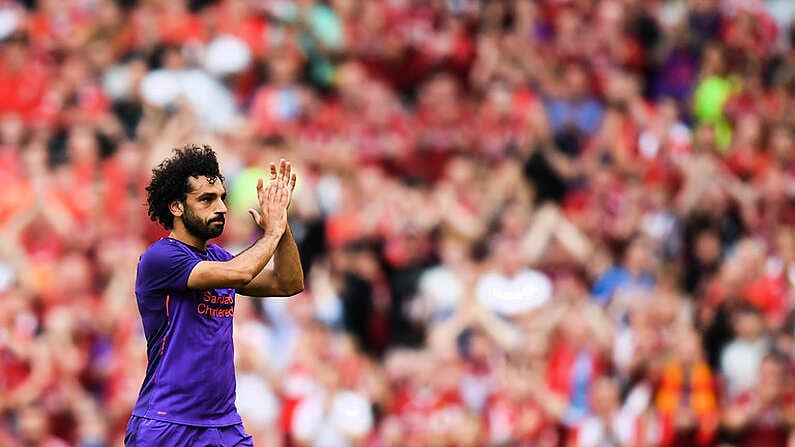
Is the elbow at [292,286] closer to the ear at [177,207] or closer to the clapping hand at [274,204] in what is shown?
the clapping hand at [274,204]

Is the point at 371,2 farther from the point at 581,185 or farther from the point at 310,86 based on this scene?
the point at 581,185

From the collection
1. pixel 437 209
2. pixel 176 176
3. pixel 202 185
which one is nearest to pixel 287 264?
pixel 202 185

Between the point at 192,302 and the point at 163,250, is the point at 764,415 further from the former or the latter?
the point at 163,250

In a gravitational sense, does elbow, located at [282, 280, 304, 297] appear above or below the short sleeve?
above

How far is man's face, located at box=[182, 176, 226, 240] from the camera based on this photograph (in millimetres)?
6250

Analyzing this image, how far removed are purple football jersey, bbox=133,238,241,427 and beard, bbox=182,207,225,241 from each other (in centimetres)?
9

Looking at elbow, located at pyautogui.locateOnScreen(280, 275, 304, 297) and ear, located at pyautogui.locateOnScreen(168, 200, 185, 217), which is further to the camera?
elbow, located at pyautogui.locateOnScreen(280, 275, 304, 297)

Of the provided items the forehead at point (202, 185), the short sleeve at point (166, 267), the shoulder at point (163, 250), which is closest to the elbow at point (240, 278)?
the short sleeve at point (166, 267)

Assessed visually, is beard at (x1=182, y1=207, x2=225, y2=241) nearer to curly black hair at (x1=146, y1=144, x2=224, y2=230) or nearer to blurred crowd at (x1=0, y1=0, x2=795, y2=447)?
curly black hair at (x1=146, y1=144, x2=224, y2=230)

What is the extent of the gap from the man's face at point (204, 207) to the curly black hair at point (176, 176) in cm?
3

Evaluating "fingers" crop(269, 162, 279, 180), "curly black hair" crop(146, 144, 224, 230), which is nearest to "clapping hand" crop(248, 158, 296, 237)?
"fingers" crop(269, 162, 279, 180)

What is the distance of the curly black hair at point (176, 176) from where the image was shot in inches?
246

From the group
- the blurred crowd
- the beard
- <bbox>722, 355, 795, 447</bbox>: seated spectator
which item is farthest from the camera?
the blurred crowd

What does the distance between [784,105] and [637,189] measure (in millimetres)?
2536
